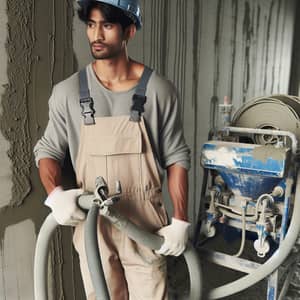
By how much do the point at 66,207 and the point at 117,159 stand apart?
0.22 metres

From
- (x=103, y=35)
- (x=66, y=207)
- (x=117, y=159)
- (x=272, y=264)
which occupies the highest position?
(x=103, y=35)

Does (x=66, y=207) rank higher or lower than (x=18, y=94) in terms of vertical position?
lower

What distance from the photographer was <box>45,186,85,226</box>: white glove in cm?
110

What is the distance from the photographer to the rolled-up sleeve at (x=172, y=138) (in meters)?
1.22

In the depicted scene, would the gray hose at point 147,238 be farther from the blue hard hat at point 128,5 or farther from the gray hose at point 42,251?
the blue hard hat at point 128,5

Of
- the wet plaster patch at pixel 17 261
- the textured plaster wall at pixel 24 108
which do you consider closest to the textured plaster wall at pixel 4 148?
the textured plaster wall at pixel 24 108

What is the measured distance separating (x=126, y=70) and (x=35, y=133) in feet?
1.43

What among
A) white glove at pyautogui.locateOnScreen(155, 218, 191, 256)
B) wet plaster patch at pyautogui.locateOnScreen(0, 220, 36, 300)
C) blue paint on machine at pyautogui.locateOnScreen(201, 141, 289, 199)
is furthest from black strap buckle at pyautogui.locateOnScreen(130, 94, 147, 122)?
wet plaster patch at pyautogui.locateOnScreen(0, 220, 36, 300)

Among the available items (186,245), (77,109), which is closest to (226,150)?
(186,245)

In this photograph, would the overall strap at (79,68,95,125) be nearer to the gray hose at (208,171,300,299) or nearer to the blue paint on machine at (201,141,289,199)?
the blue paint on machine at (201,141,289,199)

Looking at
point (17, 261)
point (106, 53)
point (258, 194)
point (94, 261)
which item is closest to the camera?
point (94, 261)

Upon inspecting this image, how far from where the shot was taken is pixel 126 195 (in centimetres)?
118

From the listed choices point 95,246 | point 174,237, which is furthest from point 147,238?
point 95,246

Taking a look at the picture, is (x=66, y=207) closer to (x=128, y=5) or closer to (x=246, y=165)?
(x=128, y=5)
